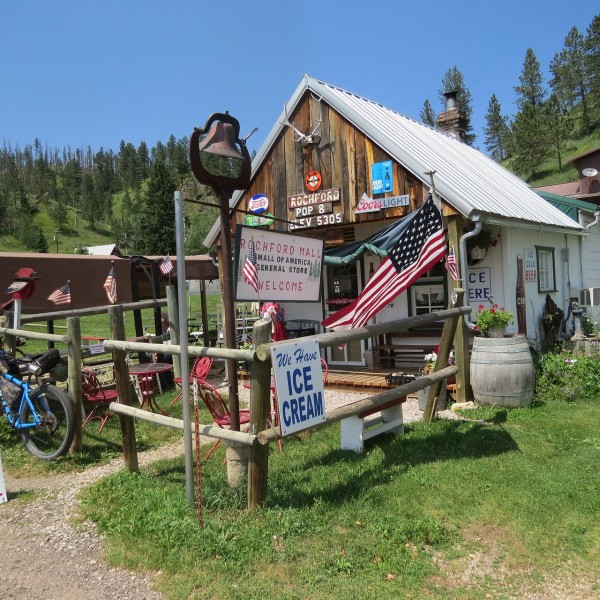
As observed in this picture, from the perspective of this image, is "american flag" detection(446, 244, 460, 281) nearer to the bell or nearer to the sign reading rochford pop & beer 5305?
the sign reading rochford pop & beer 5305

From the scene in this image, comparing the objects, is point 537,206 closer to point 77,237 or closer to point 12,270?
point 12,270

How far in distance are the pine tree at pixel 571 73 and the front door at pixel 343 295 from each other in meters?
68.6

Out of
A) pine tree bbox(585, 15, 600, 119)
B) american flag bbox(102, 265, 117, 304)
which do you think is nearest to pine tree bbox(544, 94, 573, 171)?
pine tree bbox(585, 15, 600, 119)

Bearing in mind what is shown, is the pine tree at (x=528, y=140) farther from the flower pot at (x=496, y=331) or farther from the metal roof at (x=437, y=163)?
the flower pot at (x=496, y=331)

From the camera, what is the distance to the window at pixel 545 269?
10.1 metres

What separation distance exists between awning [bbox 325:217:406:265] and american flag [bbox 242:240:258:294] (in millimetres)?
2046

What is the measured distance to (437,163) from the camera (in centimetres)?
909

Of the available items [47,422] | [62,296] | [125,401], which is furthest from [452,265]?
[62,296]

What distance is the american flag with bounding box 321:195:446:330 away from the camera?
5535 millimetres

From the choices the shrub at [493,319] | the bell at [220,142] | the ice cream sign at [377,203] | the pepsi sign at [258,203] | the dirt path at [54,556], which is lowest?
the dirt path at [54,556]

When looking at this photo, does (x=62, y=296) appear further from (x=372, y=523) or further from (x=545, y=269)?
(x=545, y=269)

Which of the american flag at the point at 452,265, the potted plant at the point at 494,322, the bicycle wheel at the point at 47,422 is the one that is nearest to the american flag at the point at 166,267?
the bicycle wheel at the point at 47,422

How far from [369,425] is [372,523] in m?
1.86

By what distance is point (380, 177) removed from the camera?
889cm
